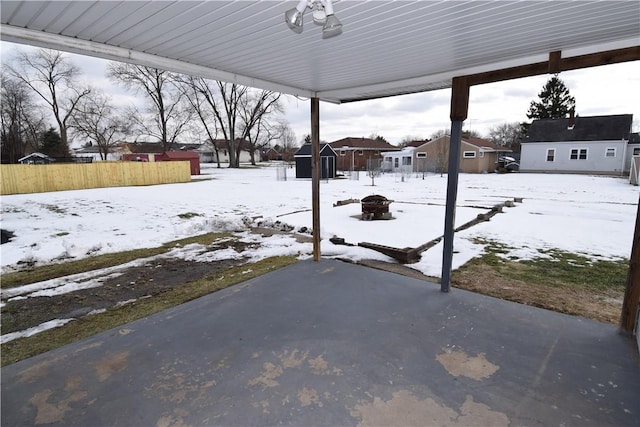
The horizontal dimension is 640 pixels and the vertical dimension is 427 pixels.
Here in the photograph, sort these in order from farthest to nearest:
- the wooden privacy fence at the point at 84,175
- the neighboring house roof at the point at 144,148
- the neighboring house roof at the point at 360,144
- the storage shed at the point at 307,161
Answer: the neighboring house roof at the point at 144,148 < the neighboring house roof at the point at 360,144 < the storage shed at the point at 307,161 < the wooden privacy fence at the point at 84,175

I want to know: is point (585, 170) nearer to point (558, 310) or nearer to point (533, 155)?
point (533, 155)

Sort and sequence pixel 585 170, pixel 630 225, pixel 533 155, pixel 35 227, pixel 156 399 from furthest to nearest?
pixel 533 155 → pixel 585 170 → pixel 35 227 → pixel 630 225 → pixel 156 399

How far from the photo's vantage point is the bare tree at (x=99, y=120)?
117 feet

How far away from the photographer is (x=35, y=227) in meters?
7.79

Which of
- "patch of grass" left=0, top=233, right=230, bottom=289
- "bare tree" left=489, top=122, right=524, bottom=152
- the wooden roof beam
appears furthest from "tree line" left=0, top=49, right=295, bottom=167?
"bare tree" left=489, top=122, right=524, bottom=152

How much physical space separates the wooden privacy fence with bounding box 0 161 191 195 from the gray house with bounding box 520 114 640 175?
95.3 ft

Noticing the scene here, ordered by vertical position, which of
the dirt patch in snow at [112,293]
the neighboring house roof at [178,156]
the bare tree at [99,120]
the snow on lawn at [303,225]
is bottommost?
the dirt patch in snow at [112,293]

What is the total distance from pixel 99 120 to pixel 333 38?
45.6 metres

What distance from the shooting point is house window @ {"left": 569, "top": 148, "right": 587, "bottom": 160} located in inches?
998

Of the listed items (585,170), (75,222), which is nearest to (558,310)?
(75,222)

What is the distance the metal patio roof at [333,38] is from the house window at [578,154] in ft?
97.3

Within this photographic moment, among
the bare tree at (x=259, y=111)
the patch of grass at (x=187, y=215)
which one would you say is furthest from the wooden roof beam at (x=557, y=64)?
the bare tree at (x=259, y=111)

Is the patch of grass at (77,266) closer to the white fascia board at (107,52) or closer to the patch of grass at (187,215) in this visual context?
the patch of grass at (187,215)

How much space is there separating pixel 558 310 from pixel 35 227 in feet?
35.1
